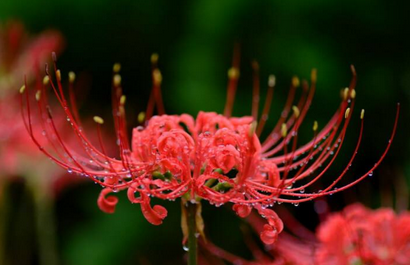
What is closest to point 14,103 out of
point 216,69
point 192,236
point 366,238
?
point 216,69

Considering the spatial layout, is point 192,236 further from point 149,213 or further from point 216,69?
point 216,69

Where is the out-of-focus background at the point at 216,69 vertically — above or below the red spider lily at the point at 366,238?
above

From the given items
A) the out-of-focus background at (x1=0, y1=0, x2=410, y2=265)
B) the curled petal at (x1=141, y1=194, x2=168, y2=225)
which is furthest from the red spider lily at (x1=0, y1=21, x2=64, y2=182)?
the curled petal at (x1=141, y1=194, x2=168, y2=225)

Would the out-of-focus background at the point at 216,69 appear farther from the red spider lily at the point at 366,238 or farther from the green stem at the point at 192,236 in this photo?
the green stem at the point at 192,236

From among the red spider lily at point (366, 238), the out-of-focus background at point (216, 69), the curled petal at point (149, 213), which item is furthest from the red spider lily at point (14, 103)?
the curled petal at point (149, 213)

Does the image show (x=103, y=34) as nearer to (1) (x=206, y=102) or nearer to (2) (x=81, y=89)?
(2) (x=81, y=89)

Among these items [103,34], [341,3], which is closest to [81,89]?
[103,34]
